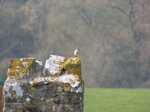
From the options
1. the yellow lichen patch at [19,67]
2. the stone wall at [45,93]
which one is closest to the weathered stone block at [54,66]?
the stone wall at [45,93]

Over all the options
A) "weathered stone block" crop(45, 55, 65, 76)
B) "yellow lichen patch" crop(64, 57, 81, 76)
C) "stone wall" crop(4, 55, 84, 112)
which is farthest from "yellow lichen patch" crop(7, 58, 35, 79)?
"yellow lichen patch" crop(64, 57, 81, 76)

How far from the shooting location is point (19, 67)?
6113 millimetres

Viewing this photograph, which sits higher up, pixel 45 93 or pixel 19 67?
pixel 19 67

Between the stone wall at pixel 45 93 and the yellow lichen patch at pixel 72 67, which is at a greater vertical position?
the yellow lichen patch at pixel 72 67

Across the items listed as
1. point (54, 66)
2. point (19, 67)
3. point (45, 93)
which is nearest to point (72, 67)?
point (54, 66)

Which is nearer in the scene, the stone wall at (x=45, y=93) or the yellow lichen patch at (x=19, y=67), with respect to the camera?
the stone wall at (x=45, y=93)

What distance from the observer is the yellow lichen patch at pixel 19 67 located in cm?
605

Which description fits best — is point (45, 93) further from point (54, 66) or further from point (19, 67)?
point (19, 67)

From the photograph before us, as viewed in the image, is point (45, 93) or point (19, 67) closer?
point (45, 93)

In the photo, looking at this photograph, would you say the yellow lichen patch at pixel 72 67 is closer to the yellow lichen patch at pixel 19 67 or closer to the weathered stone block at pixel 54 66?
the weathered stone block at pixel 54 66

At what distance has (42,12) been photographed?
49.5 meters

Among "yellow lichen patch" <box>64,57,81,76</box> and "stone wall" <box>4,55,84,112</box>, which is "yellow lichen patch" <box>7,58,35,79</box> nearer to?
"stone wall" <box>4,55,84,112</box>

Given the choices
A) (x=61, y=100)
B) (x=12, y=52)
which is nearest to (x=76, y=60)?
(x=61, y=100)

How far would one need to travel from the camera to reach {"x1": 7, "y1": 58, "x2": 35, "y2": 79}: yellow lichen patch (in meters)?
6.05
